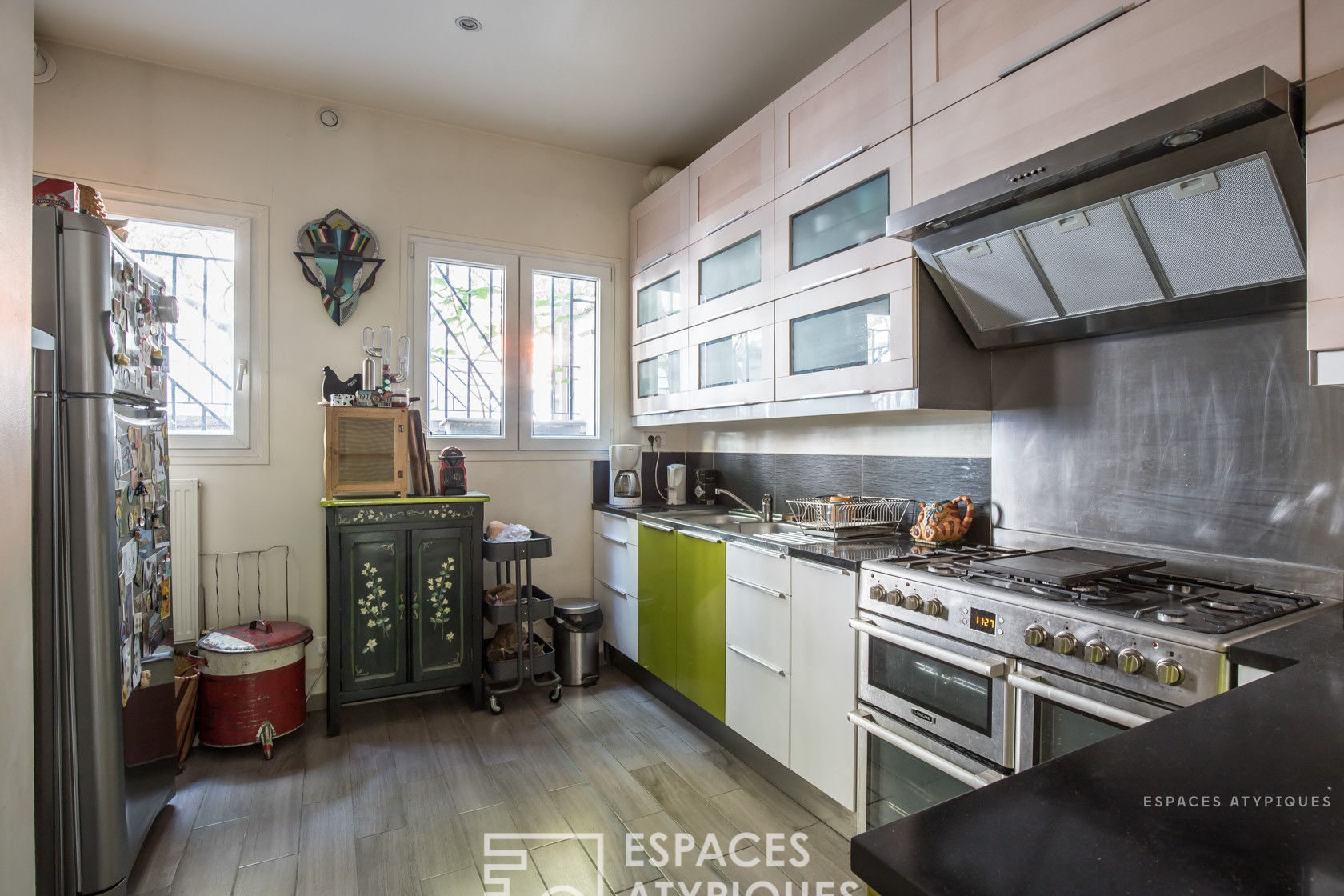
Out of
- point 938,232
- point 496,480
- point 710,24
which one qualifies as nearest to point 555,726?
point 496,480

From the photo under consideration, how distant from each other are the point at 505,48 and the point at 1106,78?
2245mm

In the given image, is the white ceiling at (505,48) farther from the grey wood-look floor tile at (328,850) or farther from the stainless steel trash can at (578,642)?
the grey wood-look floor tile at (328,850)

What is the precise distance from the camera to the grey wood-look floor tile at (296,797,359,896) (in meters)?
1.87

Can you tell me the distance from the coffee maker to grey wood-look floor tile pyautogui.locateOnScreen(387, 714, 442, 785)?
1.42 meters

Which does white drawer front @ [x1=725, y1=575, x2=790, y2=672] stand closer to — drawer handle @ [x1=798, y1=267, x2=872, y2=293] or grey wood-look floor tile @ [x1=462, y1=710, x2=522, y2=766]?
grey wood-look floor tile @ [x1=462, y1=710, x2=522, y2=766]

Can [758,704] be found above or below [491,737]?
above

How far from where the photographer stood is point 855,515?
2.55 meters

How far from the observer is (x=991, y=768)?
1.63 metres

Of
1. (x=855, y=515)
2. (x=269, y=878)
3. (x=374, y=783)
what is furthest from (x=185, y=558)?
(x=855, y=515)

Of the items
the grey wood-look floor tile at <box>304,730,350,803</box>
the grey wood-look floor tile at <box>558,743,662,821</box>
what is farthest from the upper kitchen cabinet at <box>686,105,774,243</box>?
the grey wood-look floor tile at <box>304,730,350,803</box>

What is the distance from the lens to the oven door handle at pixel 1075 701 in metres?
1.33

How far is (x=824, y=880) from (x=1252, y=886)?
1698mm

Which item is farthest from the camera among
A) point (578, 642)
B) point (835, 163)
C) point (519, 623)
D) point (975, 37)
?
point (578, 642)

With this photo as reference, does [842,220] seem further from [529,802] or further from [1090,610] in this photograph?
[529,802]
